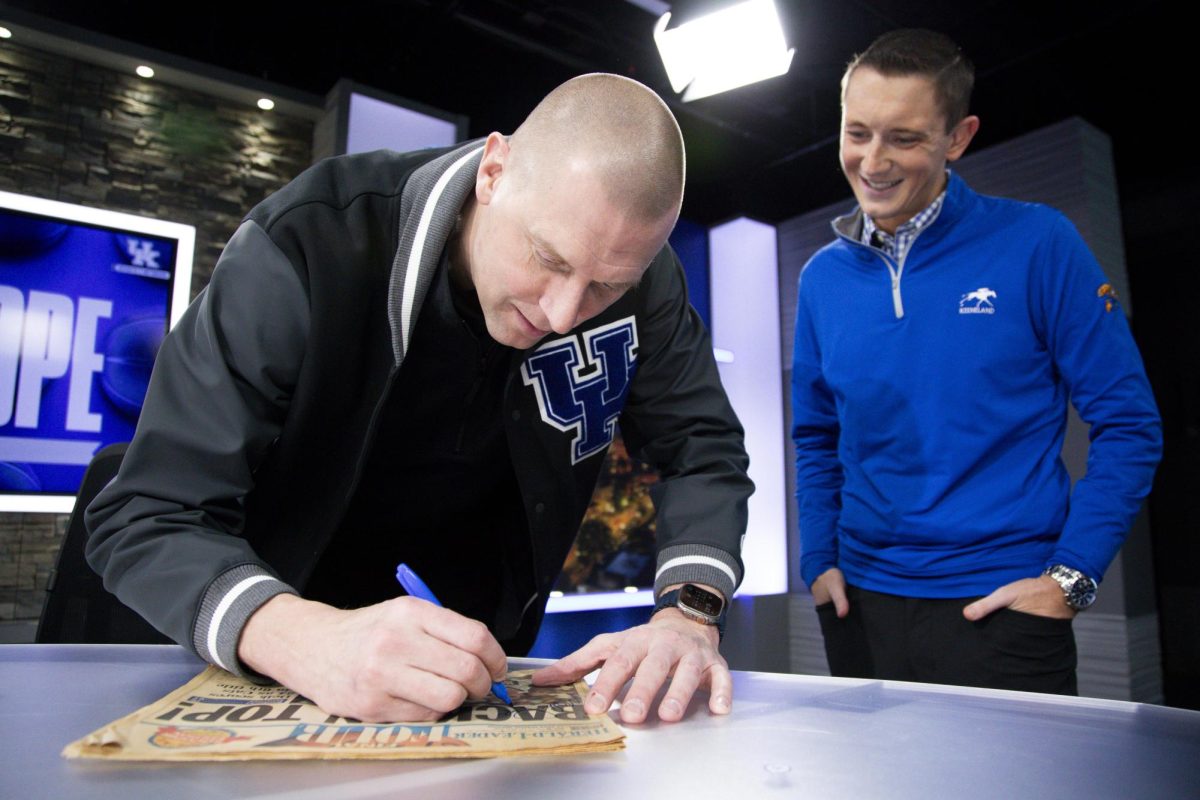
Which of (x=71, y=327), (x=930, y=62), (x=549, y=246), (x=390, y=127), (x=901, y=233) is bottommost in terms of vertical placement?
(x=549, y=246)

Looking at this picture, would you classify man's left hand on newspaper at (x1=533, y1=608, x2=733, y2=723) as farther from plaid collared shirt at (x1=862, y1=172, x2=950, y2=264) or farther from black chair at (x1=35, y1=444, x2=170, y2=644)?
plaid collared shirt at (x1=862, y1=172, x2=950, y2=264)

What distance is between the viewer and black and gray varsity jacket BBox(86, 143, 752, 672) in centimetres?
80

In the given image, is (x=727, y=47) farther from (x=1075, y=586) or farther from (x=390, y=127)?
(x=1075, y=586)

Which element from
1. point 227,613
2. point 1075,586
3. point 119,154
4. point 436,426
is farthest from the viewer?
point 119,154

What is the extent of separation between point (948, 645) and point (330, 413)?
108cm

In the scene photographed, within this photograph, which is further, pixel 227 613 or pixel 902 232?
pixel 902 232

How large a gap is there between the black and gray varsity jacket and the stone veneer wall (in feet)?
7.96

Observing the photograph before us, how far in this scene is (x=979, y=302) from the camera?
1435mm

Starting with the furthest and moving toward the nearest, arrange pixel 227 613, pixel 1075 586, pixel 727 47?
pixel 727 47 → pixel 1075 586 → pixel 227 613

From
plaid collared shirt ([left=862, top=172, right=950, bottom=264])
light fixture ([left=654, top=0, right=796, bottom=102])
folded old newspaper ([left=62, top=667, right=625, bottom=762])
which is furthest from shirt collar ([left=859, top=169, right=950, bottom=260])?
light fixture ([left=654, top=0, right=796, bottom=102])

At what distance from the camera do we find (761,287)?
5086 millimetres

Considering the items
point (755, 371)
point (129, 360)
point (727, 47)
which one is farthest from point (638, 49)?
point (129, 360)

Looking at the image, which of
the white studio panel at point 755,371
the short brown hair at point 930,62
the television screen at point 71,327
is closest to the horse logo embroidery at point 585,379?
the short brown hair at point 930,62

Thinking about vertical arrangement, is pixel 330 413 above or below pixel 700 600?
above
